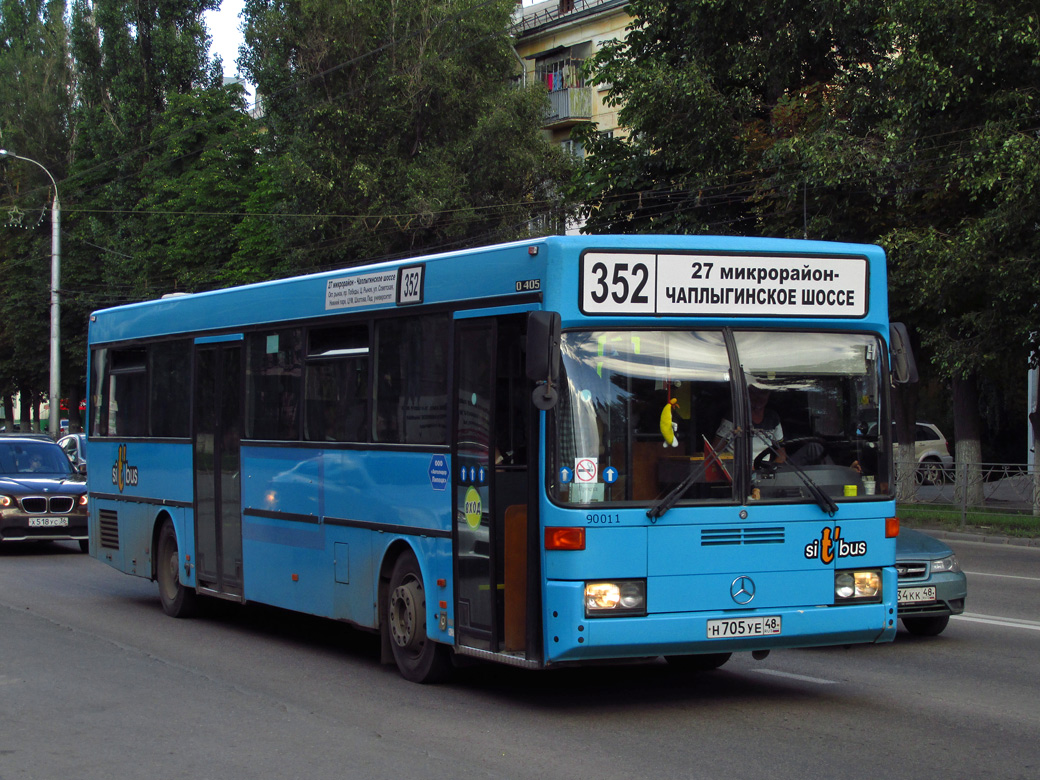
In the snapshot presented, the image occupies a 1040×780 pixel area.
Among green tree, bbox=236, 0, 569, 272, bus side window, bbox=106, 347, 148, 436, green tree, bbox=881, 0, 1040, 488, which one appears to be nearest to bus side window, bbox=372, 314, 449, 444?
bus side window, bbox=106, 347, 148, 436

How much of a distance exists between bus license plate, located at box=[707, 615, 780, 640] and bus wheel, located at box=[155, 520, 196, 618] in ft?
21.6

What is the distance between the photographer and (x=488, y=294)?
8.30 meters

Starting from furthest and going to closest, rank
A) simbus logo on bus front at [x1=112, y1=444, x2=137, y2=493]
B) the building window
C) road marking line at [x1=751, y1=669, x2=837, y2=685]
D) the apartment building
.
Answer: the building window < the apartment building < simbus logo on bus front at [x1=112, y1=444, x2=137, y2=493] < road marking line at [x1=751, y1=669, x2=837, y2=685]

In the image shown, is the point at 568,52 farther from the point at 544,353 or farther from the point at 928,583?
the point at 544,353

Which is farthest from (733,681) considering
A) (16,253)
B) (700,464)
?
(16,253)

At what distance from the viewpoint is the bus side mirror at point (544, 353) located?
7262 mm

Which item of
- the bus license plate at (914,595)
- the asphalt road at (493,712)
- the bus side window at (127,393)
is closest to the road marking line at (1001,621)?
the asphalt road at (493,712)

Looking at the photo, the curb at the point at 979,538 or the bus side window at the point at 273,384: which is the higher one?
the bus side window at the point at 273,384

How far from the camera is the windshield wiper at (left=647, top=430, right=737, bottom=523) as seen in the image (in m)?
7.57

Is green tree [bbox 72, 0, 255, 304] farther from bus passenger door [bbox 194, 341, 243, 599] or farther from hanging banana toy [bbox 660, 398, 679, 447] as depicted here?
hanging banana toy [bbox 660, 398, 679, 447]

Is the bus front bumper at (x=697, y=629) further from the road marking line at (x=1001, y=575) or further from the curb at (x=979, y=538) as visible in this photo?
the curb at (x=979, y=538)

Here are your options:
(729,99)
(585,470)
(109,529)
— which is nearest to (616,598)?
(585,470)

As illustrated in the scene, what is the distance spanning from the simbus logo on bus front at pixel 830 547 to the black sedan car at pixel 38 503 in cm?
1373

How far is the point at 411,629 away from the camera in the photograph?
8945 millimetres
